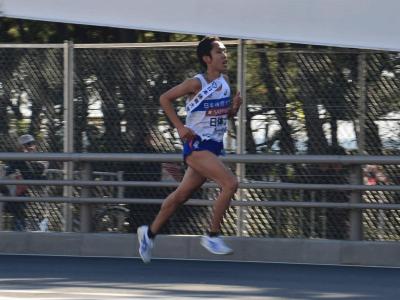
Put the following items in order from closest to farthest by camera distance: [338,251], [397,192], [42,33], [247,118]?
[338,251] → [397,192] → [247,118] → [42,33]

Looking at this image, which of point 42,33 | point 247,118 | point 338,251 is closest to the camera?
point 338,251

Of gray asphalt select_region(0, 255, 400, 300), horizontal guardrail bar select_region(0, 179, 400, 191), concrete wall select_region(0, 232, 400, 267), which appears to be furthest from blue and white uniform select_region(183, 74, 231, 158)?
horizontal guardrail bar select_region(0, 179, 400, 191)

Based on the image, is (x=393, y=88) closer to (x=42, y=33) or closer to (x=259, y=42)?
(x=259, y=42)

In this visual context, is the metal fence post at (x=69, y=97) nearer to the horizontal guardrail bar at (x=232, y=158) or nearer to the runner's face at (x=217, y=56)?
the horizontal guardrail bar at (x=232, y=158)

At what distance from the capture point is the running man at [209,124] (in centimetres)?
920

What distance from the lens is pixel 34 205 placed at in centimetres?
1200

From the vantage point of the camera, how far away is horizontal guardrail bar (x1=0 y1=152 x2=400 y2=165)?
415 inches

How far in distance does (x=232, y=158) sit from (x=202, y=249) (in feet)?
3.25

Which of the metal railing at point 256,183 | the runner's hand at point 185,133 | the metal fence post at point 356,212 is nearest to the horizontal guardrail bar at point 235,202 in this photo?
the metal railing at point 256,183

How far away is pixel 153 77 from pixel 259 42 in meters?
1.28

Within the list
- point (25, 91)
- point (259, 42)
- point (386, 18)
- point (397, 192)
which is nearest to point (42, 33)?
point (25, 91)

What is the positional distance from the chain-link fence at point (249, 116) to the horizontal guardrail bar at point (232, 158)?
45 cm

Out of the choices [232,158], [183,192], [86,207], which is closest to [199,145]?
[183,192]

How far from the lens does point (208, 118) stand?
9.26 metres
